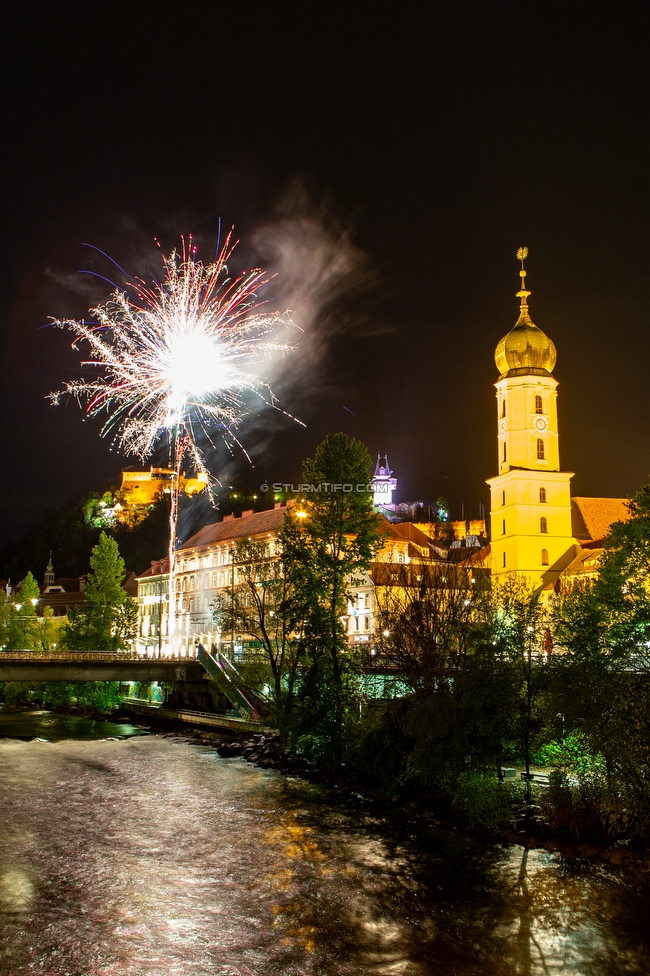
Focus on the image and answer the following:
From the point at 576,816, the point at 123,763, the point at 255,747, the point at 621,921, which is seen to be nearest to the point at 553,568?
the point at 255,747

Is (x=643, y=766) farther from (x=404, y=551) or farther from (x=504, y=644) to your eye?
(x=404, y=551)

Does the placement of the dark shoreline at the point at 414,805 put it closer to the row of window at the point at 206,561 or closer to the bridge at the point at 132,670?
the bridge at the point at 132,670

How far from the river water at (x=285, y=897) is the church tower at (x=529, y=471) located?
1800 inches

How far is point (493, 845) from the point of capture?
22.3 metres

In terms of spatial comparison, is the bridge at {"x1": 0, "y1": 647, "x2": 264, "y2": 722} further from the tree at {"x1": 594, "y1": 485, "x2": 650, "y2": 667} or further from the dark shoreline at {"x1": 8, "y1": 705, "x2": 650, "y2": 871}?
the tree at {"x1": 594, "y1": 485, "x2": 650, "y2": 667}

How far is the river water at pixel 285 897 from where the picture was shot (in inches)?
584

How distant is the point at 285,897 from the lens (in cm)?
1806

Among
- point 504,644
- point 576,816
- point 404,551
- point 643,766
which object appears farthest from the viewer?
point 404,551

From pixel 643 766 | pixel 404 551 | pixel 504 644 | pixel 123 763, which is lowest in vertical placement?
pixel 123 763

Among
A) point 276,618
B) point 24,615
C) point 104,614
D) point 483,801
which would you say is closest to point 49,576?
point 24,615

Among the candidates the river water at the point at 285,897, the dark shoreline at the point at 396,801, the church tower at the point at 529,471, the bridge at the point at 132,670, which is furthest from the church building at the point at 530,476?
the river water at the point at 285,897

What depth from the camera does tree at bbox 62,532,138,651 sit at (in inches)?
2484

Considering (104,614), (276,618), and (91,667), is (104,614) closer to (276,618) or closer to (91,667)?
(91,667)

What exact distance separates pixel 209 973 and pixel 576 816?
11.4 m
